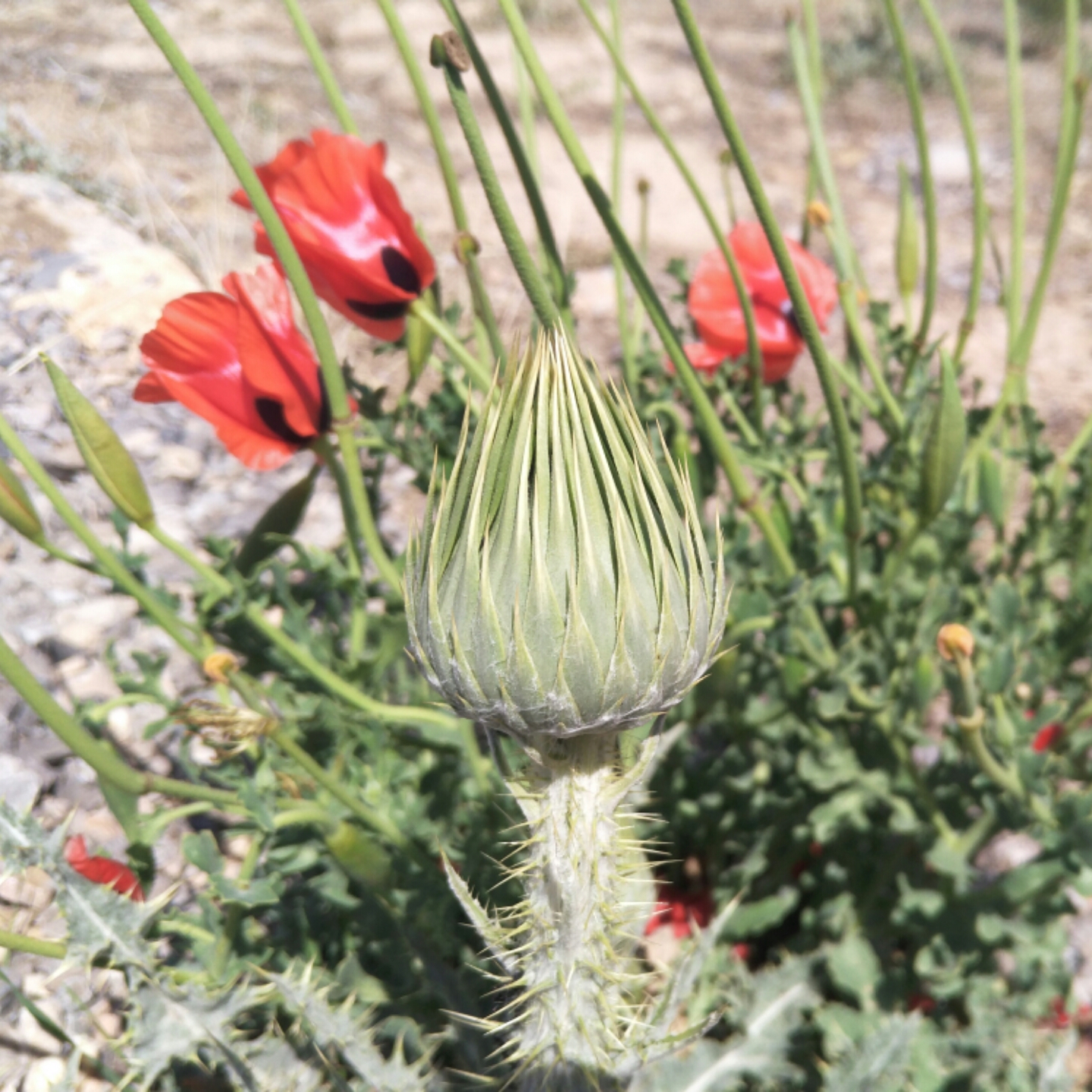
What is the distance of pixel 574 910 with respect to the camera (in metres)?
0.86

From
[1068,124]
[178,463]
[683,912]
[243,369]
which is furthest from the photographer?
[178,463]

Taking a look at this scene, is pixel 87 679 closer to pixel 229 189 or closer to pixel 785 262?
pixel 785 262

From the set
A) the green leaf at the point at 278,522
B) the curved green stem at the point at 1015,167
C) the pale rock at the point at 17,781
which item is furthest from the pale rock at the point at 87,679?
the curved green stem at the point at 1015,167

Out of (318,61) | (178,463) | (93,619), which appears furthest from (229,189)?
(318,61)

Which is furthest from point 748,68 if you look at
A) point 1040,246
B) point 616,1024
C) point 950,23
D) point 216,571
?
point 616,1024

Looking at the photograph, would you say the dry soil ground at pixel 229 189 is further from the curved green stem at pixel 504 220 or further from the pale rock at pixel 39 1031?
the curved green stem at pixel 504 220

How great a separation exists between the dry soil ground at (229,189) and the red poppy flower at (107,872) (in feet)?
0.78

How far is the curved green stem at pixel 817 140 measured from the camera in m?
1.37

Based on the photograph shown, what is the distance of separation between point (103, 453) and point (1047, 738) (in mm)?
1240

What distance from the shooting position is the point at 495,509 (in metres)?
0.74

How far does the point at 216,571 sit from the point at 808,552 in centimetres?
72

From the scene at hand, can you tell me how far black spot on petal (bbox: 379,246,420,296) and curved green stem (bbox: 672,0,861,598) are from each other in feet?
1.20

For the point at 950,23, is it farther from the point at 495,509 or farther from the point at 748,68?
the point at 495,509

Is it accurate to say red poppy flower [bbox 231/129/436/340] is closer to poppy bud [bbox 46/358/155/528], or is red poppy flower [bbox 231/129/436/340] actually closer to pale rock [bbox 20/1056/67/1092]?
poppy bud [bbox 46/358/155/528]
